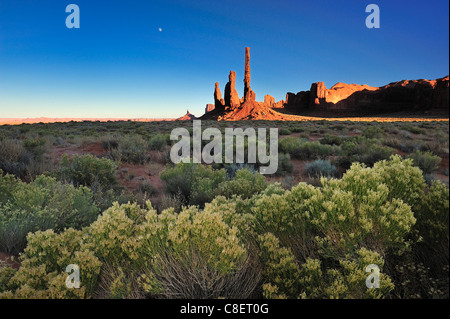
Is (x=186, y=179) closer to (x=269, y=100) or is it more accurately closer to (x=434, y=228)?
(x=434, y=228)

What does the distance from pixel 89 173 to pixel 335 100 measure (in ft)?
404

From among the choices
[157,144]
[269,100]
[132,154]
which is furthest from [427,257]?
[269,100]

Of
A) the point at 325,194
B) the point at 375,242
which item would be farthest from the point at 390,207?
the point at 325,194

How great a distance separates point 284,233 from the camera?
251cm

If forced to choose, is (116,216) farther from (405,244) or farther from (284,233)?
(405,244)

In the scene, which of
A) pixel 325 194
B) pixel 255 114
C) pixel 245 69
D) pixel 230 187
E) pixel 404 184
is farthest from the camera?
pixel 245 69

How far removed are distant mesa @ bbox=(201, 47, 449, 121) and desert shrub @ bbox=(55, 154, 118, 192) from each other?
215ft

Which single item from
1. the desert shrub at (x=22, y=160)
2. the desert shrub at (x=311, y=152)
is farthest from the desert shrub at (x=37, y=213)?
the desert shrub at (x=311, y=152)

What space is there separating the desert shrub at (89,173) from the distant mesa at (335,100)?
6557cm

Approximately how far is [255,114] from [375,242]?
72.1 metres

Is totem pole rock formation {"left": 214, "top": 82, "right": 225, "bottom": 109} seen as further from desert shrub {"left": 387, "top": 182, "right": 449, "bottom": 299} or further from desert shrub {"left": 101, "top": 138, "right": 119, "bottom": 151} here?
desert shrub {"left": 387, "top": 182, "right": 449, "bottom": 299}

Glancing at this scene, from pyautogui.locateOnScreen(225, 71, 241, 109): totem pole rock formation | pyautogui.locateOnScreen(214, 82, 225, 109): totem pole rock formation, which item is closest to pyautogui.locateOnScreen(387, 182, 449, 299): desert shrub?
pyautogui.locateOnScreen(225, 71, 241, 109): totem pole rock formation

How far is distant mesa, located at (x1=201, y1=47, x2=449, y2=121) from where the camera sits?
79.6m

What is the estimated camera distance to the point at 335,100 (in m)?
112
